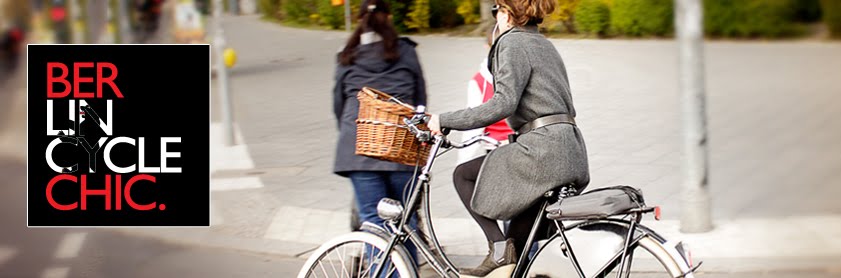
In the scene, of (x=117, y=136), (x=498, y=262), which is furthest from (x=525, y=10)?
(x=117, y=136)

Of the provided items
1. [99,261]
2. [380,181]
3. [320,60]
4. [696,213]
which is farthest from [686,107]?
[320,60]

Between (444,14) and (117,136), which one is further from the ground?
(444,14)

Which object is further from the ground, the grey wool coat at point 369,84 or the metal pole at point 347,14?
the metal pole at point 347,14

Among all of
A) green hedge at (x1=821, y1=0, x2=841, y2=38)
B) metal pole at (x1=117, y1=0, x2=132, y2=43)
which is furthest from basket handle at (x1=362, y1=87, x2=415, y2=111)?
metal pole at (x1=117, y1=0, x2=132, y2=43)

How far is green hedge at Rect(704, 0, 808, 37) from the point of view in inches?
287

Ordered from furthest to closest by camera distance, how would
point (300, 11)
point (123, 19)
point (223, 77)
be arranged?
point (123, 19) < point (223, 77) < point (300, 11)

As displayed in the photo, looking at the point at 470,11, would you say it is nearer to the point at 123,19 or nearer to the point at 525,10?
the point at 123,19

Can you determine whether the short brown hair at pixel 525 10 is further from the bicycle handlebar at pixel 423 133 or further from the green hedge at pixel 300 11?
the green hedge at pixel 300 11

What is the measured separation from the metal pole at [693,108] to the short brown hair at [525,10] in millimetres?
2276

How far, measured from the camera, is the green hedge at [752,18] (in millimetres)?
7277

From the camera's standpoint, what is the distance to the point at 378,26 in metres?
5.02

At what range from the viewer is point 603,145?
845 cm

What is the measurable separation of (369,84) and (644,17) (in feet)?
11.3

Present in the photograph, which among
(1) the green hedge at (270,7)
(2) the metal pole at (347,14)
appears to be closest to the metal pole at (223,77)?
(1) the green hedge at (270,7)
